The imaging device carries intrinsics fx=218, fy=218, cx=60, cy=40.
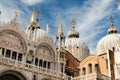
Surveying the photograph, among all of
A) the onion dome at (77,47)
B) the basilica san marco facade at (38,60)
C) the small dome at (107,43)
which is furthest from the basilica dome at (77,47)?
the basilica san marco facade at (38,60)

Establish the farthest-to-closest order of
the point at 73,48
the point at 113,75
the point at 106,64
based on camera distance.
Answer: the point at 73,48 < the point at 106,64 < the point at 113,75

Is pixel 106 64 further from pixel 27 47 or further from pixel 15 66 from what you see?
pixel 15 66

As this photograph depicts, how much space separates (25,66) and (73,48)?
24.4 m

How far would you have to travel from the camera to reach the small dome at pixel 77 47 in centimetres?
4831

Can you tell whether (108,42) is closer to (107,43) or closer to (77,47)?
(107,43)

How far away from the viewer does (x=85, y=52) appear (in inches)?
1948

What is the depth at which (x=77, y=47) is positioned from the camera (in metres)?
49.2

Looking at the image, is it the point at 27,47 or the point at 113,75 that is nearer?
the point at 27,47

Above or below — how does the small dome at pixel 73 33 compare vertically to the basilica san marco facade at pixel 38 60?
above

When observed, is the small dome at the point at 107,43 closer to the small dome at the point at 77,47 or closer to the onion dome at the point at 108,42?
the onion dome at the point at 108,42

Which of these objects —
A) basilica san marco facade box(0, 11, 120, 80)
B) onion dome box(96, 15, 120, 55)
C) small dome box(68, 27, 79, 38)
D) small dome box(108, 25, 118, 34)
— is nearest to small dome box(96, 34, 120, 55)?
onion dome box(96, 15, 120, 55)

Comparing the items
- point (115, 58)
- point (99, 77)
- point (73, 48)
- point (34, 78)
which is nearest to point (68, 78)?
point (99, 77)

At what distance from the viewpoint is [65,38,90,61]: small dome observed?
159 ft

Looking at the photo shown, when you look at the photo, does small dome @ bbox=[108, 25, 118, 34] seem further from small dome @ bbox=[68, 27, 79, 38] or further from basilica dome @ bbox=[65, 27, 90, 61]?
small dome @ bbox=[68, 27, 79, 38]
